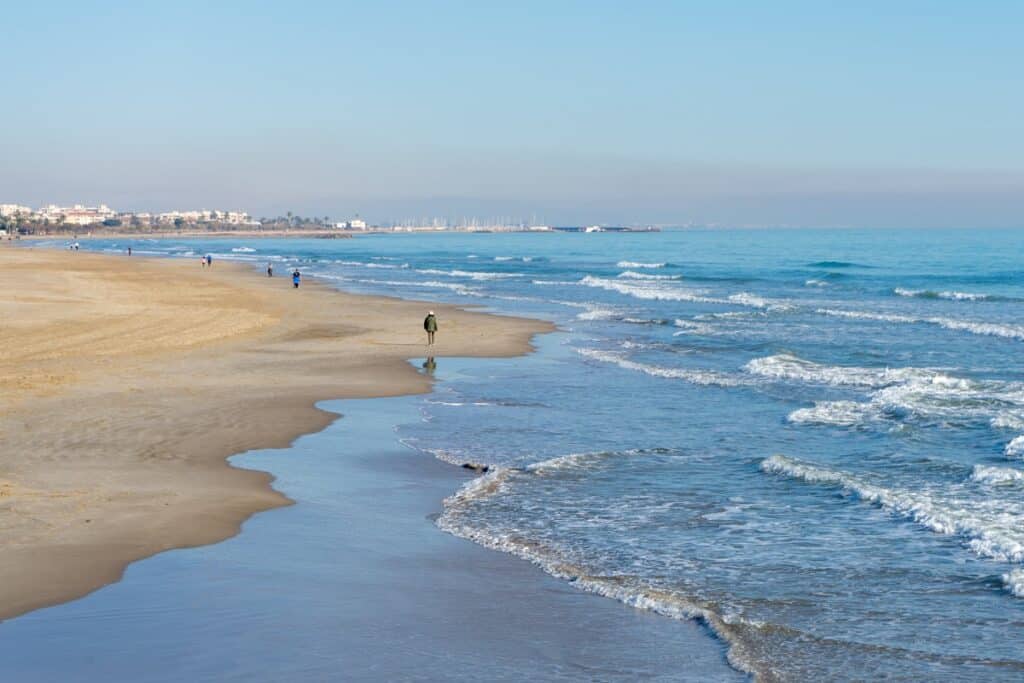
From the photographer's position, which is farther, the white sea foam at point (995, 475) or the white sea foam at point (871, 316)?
the white sea foam at point (871, 316)

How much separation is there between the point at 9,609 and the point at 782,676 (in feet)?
20.7

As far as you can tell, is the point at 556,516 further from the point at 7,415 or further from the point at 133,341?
the point at 133,341

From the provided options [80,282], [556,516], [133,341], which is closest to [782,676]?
[556,516]

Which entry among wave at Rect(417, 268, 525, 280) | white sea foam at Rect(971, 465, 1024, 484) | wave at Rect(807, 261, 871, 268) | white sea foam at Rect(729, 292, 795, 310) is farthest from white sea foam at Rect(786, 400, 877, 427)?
wave at Rect(807, 261, 871, 268)

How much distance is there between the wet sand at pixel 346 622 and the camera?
8.38 metres

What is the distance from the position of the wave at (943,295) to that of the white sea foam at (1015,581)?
45295 millimetres

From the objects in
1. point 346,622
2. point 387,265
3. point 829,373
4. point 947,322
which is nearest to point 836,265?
point 387,265

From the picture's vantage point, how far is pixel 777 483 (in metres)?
15.1

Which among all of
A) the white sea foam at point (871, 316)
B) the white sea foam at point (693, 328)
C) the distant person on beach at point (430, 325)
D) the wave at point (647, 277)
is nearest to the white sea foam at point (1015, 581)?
the distant person on beach at point (430, 325)

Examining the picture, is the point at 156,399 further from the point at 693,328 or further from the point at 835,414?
the point at 693,328

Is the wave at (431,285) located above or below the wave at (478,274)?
below

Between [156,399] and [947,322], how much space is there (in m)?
29.0

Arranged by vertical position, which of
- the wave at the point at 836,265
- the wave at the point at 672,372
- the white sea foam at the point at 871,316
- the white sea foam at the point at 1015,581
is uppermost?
the wave at the point at 836,265

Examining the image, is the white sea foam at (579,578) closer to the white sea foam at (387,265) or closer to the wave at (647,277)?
the wave at (647,277)
